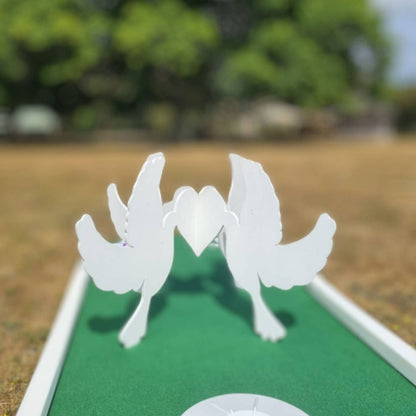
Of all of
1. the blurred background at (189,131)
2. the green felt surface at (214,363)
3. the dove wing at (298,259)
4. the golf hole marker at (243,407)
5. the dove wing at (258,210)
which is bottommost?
the blurred background at (189,131)

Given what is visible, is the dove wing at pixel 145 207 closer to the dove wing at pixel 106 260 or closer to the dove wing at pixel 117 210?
the dove wing at pixel 106 260

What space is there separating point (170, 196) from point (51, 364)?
27.3 feet

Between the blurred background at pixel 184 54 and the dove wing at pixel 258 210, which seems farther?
the blurred background at pixel 184 54

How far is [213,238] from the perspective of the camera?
396 cm

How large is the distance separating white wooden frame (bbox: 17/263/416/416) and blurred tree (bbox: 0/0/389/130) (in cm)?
1660

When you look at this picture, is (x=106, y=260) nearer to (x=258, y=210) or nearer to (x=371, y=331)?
(x=258, y=210)

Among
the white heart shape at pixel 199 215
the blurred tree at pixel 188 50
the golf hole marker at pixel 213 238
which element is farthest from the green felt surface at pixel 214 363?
the blurred tree at pixel 188 50

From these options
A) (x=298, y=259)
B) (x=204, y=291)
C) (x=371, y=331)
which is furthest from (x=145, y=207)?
(x=371, y=331)

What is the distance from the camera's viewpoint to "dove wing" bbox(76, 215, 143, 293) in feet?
11.6

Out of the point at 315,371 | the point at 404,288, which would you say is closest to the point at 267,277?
the point at 315,371

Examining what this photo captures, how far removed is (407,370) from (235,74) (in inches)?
756

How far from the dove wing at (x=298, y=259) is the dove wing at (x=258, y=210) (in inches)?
5.2

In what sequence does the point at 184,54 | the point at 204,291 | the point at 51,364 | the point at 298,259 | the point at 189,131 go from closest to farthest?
the point at 51,364, the point at 298,259, the point at 204,291, the point at 184,54, the point at 189,131

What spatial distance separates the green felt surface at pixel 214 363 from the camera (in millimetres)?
3316
